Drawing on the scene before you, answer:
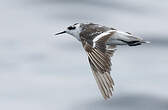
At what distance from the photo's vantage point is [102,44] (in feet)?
40.5

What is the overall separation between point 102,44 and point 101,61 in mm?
564

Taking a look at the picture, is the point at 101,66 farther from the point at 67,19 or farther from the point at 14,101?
the point at 67,19

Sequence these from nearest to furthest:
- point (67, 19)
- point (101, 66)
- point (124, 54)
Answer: point (101, 66) → point (124, 54) → point (67, 19)

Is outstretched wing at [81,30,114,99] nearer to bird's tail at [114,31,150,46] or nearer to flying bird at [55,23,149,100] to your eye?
flying bird at [55,23,149,100]

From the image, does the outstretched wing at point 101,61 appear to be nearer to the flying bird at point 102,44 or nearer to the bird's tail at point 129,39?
the flying bird at point 102,44

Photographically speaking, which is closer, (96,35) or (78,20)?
(96,35)

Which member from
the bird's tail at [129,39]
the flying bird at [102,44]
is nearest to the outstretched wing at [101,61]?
the flying bird at [102,44]

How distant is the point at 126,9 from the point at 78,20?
145cm

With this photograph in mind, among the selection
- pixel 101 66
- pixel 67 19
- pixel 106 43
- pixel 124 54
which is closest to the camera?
pixel 101 66

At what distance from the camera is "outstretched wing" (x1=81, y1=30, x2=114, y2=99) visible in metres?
11.2

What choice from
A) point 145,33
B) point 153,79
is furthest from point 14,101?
point 145,33

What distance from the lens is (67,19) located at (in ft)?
60.2

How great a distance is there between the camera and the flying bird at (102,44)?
1141 centimetres

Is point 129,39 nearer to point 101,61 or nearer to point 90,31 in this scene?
point 90,31
